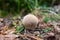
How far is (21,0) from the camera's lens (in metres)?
2.76

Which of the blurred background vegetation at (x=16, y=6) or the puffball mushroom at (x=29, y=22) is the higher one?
the blurred background vegetation at (x=16, y=6)

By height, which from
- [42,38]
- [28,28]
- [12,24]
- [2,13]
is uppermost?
[2,13]

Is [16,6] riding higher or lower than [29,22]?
higher

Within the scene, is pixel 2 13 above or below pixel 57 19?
above

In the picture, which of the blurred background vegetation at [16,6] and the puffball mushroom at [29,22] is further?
the blurred background vegetation at [16,6]

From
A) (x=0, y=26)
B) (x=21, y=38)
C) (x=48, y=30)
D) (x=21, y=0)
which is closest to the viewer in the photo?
(x=21, y=38)

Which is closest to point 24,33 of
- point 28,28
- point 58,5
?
point 28,28

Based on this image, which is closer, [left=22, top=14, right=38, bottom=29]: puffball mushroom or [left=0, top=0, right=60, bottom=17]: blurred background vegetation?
[left=22, top=14, right=38, bottom=29]: puffball mushroom

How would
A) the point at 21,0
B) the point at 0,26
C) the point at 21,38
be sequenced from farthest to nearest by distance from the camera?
the point at 21,0, the point at 0,26, the point at 21,38

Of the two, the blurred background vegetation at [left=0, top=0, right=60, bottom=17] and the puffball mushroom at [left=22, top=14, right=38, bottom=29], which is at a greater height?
the blurred background vegetation at [left=0, top=0, right=60, bottom=17]

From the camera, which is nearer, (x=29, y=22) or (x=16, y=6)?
(x=29, y=22)

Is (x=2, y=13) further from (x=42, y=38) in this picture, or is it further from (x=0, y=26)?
(x=42, y=38)

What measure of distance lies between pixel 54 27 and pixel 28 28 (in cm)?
23

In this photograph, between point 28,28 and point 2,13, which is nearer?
point 28,28
